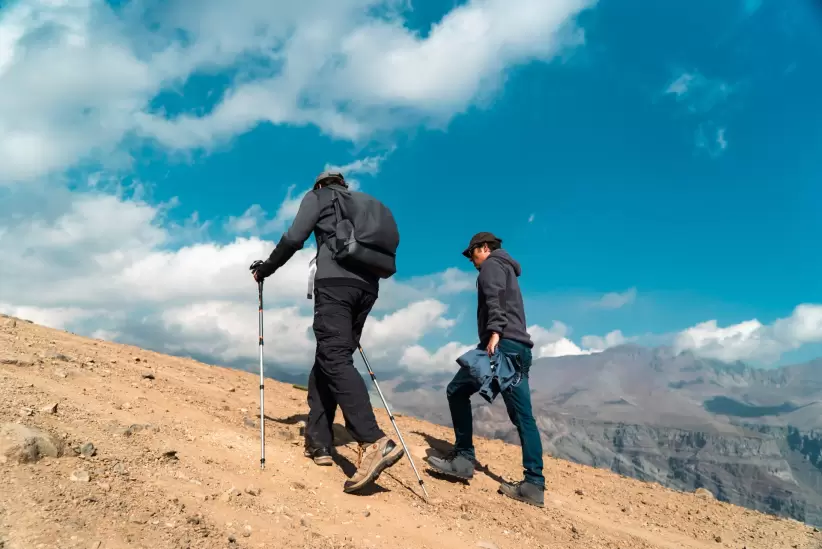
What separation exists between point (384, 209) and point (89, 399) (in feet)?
12.7

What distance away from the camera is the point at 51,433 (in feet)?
13.2

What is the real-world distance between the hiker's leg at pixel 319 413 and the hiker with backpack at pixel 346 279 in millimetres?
72

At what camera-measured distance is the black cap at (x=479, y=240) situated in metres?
7.30

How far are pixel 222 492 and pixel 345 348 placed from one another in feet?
5.61

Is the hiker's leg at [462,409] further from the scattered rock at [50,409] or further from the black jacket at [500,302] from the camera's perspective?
the scattered rock at [50,409]

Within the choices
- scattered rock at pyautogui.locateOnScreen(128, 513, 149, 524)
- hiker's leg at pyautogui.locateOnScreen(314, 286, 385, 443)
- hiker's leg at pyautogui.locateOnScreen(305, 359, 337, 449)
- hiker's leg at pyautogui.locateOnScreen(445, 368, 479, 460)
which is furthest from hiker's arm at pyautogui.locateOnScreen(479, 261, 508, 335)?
scattered rock at pyautogui.locateOnScreen(128, 513, 149, 524)

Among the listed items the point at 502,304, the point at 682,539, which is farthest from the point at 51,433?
the point at 682,539

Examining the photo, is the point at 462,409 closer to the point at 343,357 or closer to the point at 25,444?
the point at 343,357

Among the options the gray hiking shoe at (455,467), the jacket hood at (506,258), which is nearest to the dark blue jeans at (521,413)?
the gray hiking shoe at (455,467)

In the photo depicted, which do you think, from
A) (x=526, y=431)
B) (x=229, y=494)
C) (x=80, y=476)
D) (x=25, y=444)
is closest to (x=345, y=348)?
(x=229, y=494)

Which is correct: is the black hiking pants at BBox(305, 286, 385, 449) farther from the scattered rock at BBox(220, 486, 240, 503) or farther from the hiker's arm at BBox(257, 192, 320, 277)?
the scattered rock at BBox(220, 486, 240, 503)

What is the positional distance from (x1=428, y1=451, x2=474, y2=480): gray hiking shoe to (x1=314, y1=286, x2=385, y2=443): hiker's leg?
1.82 metres

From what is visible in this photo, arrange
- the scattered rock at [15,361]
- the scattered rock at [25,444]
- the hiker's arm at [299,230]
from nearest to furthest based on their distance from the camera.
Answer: the scattered rock at [25,444]
the hiker's arm at [299,230]
the scattered rock at [15,361]

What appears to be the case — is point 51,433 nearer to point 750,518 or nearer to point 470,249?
point 470,249
